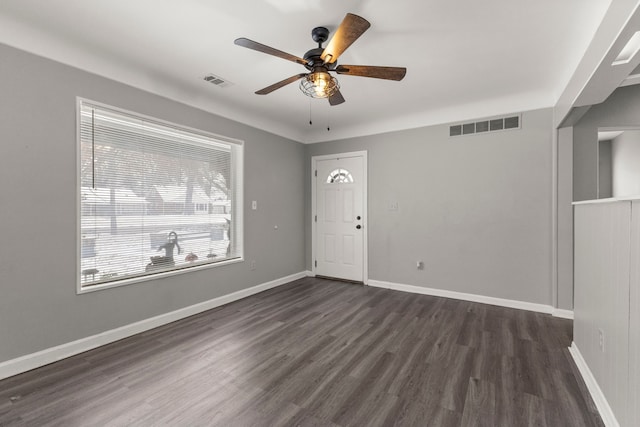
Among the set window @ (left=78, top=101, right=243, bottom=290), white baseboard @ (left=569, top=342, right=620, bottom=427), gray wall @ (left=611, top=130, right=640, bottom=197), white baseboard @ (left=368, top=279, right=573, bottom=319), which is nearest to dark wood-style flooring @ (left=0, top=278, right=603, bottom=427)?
white baseboard @ (left=569, top=342, right=620, bottom=427)

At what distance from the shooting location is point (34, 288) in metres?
2.35

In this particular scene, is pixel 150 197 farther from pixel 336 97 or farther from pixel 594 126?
pixel 594 126

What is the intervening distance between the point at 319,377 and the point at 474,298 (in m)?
2.78

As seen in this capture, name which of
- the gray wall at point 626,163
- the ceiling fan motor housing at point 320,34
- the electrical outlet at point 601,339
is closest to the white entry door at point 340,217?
the ceiling fan motor housing at point 320,34

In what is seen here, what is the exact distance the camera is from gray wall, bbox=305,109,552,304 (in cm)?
360

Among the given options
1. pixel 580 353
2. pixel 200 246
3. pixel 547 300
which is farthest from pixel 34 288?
pixel 547 300

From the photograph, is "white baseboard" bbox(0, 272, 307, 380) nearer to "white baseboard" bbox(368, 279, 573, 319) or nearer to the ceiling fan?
"white baseboard" bbox(368, 279, 573, 319)

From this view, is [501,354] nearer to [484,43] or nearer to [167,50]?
[484,43]

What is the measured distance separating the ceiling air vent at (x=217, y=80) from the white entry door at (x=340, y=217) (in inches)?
92.8

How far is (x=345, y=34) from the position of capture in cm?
185

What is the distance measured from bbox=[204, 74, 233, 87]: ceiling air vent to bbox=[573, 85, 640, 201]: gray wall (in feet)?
13.3

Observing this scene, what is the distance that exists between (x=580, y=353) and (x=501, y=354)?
1.84 feet

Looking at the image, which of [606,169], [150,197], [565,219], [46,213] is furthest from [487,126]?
[46,213]

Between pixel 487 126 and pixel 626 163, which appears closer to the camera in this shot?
pixel 487 126
